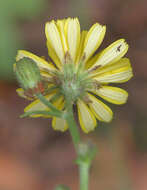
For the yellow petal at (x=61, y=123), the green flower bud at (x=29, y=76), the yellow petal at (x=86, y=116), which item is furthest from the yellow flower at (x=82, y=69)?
the green flower bud at (x=29, y=76)

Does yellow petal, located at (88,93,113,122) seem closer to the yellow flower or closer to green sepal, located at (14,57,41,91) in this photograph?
the yellow flower

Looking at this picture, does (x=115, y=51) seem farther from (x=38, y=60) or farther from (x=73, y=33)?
(x=38, y=60)

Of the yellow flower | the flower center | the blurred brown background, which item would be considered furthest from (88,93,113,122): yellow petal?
the blurred brown background

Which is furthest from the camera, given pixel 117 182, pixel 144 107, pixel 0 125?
A: pixel 0 125

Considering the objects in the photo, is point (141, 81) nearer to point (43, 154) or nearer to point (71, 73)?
point (43, 154)

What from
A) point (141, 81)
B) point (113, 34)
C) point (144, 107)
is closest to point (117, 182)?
point (144, 107)
